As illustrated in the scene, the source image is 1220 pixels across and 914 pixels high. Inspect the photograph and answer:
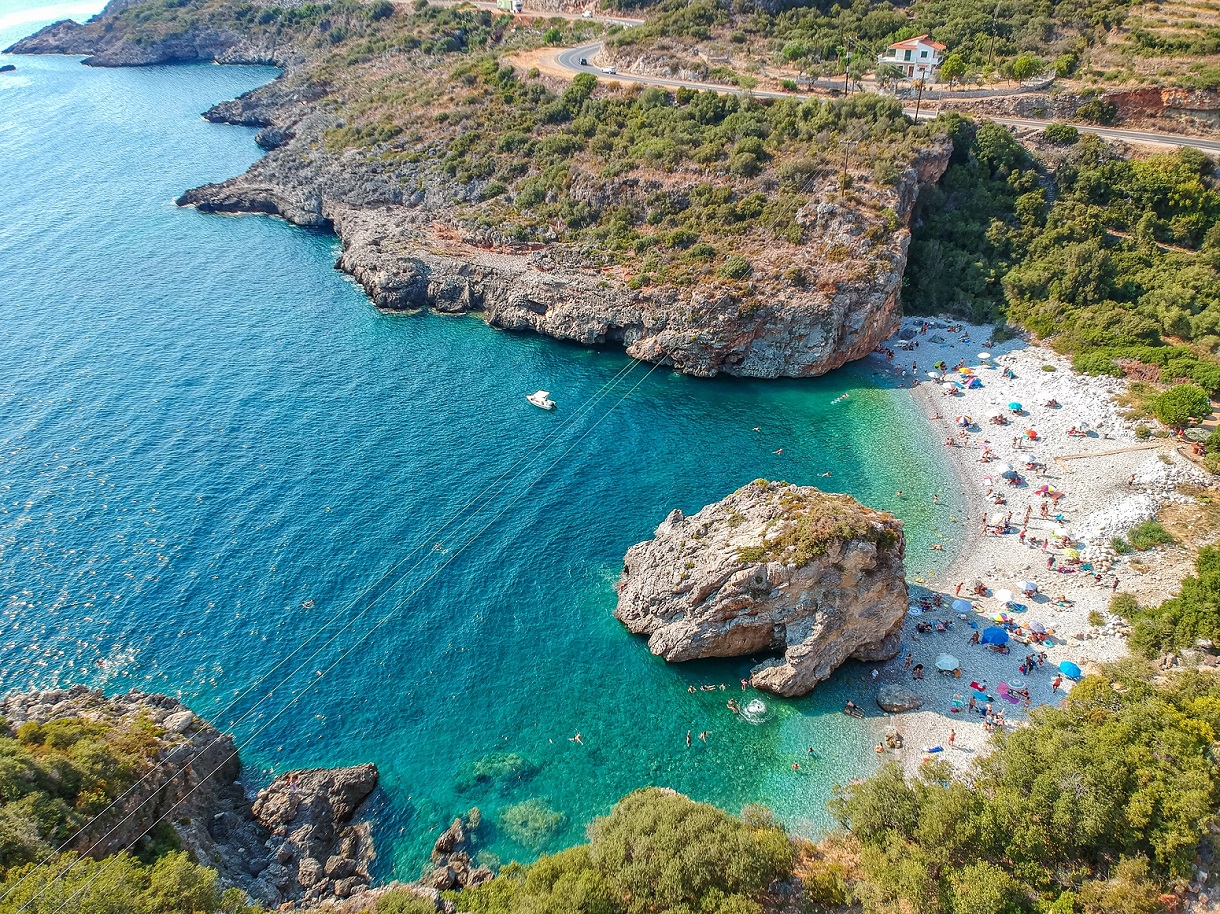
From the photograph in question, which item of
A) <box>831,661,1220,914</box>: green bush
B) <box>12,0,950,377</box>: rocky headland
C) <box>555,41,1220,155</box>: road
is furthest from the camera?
<box>555,41,1220,155</box>: road

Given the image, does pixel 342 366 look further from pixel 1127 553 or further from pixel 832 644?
pixel 1127 553

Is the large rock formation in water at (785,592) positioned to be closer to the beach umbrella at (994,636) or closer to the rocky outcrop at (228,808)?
the beach umbrella at (994,636)

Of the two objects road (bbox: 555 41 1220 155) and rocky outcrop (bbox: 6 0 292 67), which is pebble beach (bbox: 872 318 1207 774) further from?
rocky outcrop (bbox: 6 0 292 67)

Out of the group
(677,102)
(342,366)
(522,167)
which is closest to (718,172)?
(677,102)

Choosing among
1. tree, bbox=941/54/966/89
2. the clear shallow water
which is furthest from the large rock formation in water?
tree, bbox=941/54/966/89

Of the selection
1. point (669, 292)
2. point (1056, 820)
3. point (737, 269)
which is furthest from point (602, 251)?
point (1056, 820)

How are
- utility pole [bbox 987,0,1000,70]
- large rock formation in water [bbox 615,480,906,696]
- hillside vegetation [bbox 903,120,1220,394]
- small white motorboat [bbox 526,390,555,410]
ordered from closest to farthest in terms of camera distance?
1. large rock formation in water [bbox 615,480,906,696]
2. small white motorboat [bbox 526,390,555,410]
3. hillside vegetation [bbox 903,120,1220,394]
4. utility pole [bbox 987,0,1000,70]

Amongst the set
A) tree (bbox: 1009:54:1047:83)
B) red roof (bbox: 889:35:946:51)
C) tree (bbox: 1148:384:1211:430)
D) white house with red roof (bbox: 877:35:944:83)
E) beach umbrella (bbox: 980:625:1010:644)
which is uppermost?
red roof (bbox: 889:35:946:51)
